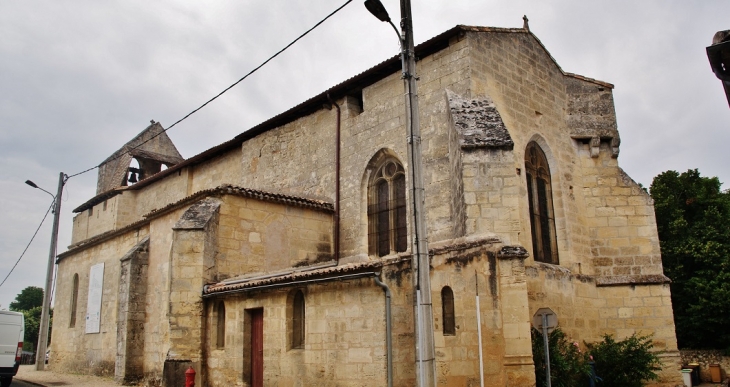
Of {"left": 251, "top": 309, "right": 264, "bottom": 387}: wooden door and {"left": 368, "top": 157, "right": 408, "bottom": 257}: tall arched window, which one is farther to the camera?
{"left": 368, "top": 157, "right": 408, "bottom": 257}: tall arched window

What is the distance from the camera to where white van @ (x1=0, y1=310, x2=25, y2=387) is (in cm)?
1501

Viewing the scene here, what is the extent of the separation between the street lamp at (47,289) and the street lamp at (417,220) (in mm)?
18597

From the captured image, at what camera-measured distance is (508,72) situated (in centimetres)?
1399

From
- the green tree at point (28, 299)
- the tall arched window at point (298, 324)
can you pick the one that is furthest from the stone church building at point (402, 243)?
the green tree at point (28, 299)

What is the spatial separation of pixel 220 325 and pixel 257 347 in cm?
139

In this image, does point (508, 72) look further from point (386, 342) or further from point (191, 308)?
point (191, 308)

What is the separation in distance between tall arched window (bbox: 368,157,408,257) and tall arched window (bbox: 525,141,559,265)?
2995 millimetres

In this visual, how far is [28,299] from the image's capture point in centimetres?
6356

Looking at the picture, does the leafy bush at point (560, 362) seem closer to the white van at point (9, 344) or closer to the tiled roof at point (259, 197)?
the tiled roof at point (259, 197)

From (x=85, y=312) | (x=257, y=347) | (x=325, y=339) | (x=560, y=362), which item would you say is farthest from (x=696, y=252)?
(x=85, y=312)

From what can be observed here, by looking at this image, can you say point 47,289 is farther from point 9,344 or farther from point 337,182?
point 337,182

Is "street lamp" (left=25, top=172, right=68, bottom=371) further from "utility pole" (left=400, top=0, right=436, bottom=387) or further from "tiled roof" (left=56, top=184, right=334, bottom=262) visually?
"utility pole" (left=400, top=0, right=436, bottom=387)

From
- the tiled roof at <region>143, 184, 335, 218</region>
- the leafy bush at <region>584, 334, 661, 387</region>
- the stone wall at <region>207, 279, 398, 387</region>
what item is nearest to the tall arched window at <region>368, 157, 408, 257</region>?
the tiled roof at <region>143, 184, 335, 218</region>

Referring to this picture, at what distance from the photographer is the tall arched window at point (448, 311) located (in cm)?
991
